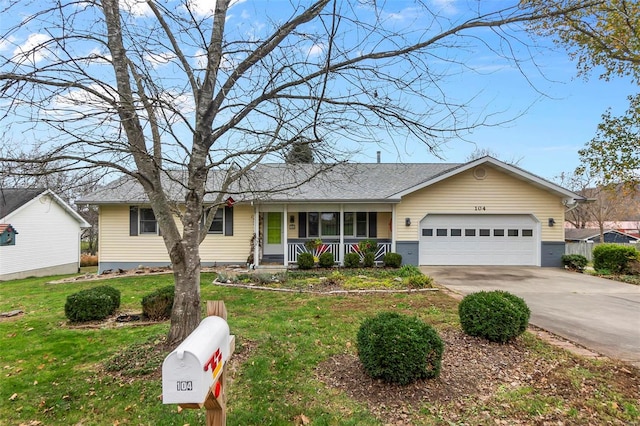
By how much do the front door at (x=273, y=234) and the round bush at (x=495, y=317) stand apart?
35.7 ft

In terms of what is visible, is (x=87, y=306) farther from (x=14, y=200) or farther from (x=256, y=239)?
(x=14, y=200)

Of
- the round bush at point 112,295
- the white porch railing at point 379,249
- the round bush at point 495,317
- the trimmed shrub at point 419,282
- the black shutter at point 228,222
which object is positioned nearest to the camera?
the round bush at point 495,317

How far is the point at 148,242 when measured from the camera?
14.2 metres

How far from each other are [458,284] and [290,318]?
591cm

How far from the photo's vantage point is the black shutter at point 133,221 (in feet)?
46.2

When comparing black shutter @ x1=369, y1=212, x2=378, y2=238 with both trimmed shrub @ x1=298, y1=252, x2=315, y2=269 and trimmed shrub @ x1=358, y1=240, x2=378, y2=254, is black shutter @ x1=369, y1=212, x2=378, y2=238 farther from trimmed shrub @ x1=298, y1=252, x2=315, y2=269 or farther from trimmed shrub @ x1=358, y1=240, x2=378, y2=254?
trimmed shrub @ x1=298, y1=252, x2=315, y2=269

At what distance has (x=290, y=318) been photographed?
21.6 ft

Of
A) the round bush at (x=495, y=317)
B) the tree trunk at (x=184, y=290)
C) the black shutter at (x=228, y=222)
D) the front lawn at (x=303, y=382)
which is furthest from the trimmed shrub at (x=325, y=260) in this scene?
the tree trunk at (x=184, y=290)

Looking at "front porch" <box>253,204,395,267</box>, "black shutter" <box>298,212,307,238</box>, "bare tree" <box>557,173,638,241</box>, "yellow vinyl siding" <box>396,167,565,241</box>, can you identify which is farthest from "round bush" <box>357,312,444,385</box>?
"bare tree" <box>557,173,638,241</box>

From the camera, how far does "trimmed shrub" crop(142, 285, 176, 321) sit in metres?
6.44

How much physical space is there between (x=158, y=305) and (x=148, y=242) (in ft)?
28.7

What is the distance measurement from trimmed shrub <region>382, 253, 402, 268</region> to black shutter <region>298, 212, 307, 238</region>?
12.8 feet

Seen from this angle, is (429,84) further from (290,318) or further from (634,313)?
(634,313)

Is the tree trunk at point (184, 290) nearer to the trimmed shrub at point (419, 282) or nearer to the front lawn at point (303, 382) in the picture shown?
the front lawn at point (303, 382)
